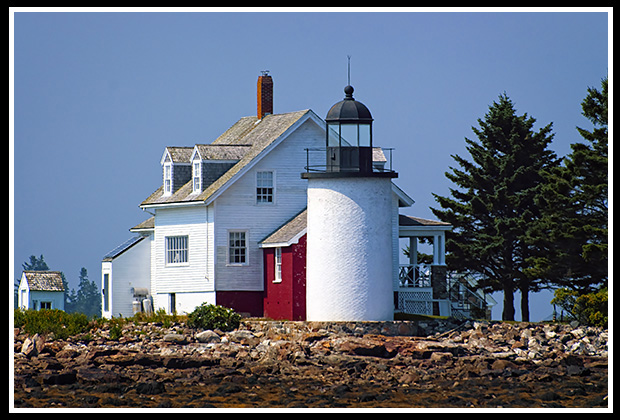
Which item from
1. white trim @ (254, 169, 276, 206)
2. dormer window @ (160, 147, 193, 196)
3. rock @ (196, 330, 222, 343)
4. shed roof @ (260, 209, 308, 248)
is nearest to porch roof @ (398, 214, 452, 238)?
shed roof @ (260, 209, 308, 248)

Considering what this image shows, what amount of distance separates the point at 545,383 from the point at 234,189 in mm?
12809

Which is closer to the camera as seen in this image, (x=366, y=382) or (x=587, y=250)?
(x=366, y=382)

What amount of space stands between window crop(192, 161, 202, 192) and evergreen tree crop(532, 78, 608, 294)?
34.3 feet

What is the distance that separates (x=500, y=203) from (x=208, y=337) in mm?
12035

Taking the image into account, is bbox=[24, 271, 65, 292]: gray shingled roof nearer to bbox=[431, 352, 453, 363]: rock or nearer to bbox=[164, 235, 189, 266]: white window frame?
bbox=[164, 235, 189, 266]: white window frame

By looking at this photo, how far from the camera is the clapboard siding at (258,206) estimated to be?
35.8 meters

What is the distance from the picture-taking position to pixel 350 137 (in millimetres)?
33094

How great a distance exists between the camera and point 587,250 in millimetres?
34656

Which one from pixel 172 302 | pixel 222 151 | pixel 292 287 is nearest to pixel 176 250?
pixel 172 302

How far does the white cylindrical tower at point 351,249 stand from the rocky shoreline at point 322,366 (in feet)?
1.84

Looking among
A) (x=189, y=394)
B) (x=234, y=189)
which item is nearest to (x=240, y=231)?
(x=234, y=189)

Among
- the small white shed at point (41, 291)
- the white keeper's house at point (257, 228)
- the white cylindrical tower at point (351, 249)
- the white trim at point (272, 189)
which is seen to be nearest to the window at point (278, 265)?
the white keeper's house at point (257, 228)

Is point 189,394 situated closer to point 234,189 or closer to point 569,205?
point 234,189

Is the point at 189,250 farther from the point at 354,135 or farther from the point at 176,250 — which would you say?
the point at 354,135
